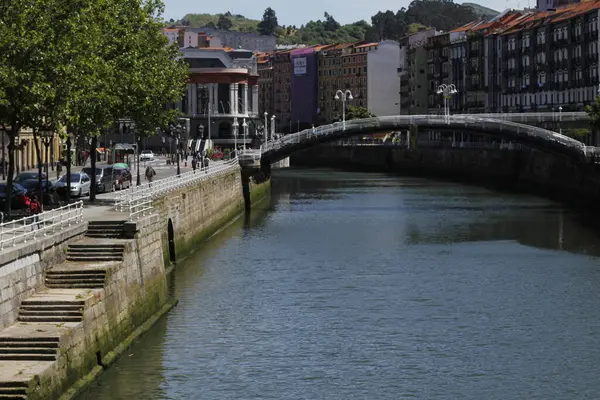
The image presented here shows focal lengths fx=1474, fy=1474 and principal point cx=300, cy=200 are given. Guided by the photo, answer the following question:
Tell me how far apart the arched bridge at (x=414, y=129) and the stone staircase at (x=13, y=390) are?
9159cm

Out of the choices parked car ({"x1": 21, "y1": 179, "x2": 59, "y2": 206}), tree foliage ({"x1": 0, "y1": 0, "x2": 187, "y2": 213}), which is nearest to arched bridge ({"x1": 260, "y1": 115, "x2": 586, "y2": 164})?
parked car ({"x1": 21, "y1": 179, "x2": 59, "y2": 206})

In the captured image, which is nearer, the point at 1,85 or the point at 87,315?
the point at 87,315

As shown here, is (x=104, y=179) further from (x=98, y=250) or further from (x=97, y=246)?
(x=98, y=250)

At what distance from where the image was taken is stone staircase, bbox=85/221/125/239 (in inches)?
1848

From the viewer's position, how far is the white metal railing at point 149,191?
179 feet

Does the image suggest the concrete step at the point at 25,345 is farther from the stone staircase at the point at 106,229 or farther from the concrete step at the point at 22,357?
the stone staircase at the point at 106,229

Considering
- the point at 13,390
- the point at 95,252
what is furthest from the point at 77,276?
the point at 13,390

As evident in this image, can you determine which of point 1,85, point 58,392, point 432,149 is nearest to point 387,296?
point 1,85

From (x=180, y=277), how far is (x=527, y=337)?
18.7m

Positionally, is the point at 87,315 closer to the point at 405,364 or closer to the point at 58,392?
the point at 58,392

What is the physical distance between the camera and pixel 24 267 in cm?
3803

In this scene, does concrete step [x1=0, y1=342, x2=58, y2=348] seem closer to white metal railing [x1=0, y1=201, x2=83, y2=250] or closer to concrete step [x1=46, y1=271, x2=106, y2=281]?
white metal railing [x1=0, y1=201, x2=83, y2=250]

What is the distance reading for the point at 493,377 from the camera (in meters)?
40.7

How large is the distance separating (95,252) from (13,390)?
13.4 meters
